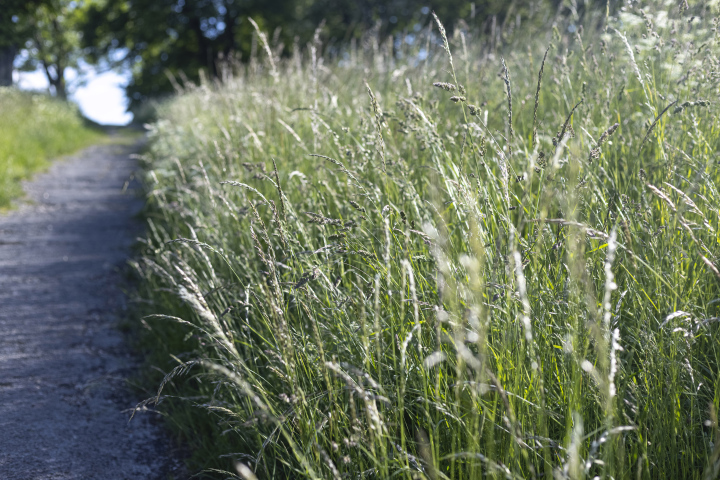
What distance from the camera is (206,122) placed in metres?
5.97

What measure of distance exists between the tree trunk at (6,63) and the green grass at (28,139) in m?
6.45

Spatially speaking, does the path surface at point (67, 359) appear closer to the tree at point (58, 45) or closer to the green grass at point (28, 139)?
the green grass at point (28, 139)

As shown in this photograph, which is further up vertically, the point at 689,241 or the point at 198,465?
the point at 689,241

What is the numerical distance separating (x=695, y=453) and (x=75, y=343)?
2.86m

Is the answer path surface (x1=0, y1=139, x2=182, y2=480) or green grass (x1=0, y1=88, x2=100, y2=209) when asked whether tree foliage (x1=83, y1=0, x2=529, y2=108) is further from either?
path surface (x1=0, y1=139, x2=182, y2=480)

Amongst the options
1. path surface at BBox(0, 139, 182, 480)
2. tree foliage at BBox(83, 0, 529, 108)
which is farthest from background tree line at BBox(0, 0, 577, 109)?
path surface at BBox(0, 139, 182, 480)

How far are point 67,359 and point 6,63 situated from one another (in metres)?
22.3

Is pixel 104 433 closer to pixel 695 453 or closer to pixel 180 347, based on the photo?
pixel 180 347

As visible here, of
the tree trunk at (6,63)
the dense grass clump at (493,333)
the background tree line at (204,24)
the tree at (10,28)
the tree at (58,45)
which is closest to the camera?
the dense grass clump at (493,333)

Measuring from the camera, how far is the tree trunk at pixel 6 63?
63.6ft

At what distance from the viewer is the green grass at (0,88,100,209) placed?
262 inches

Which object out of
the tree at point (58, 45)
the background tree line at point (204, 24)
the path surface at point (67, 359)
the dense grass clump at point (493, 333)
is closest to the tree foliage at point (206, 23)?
the background tree line at point (204, 24)

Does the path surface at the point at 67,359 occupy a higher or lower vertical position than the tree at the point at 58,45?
lower

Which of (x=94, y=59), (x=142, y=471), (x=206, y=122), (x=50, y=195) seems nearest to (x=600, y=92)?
(x=142, y=471)
